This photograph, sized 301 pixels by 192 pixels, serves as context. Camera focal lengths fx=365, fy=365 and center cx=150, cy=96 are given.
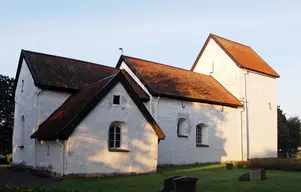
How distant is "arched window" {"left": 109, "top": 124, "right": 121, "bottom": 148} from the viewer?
20.8 meters

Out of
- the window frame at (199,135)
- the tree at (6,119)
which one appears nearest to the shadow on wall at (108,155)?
the window frame at (199,135)

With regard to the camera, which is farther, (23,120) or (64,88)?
(23,120)

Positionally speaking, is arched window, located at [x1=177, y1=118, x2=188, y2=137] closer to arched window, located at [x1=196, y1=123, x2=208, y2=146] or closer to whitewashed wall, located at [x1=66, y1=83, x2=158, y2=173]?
arched window, located at [x1=196, y1=123, x2=208, y2=146]

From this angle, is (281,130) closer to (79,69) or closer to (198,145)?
(198,145)

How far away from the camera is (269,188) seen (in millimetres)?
14438

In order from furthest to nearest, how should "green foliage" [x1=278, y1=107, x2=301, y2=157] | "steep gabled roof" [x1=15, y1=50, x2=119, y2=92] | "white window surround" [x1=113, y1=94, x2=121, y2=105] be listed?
1. "green foliage" [x1=278, y1=107, x2=301, y2=157]
2. "steep gabled roof" [x1=15, y1=50, x2=119, y2=92]
3. "white window surround" [x1=113, y1=94, x2=121, y2=105]

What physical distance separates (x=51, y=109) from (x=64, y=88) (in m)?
1.61

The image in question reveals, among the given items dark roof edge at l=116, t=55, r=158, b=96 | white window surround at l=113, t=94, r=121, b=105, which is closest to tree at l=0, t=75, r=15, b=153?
dark roof edge at l=116, t=55, r=158, b=96

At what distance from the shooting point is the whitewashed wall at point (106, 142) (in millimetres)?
19203

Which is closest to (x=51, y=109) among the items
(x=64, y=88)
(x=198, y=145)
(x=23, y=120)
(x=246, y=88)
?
(x=64, y=88)

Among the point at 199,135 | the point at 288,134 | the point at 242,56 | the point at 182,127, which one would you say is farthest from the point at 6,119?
the point at 288,134

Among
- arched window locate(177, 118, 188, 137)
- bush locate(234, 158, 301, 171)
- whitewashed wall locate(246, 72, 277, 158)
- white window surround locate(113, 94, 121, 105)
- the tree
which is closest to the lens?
white window surround locate(113, 94, 121, 105)

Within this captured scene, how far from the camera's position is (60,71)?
25.7m

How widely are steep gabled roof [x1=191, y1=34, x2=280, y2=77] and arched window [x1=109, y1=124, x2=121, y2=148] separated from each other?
58.7 ft
